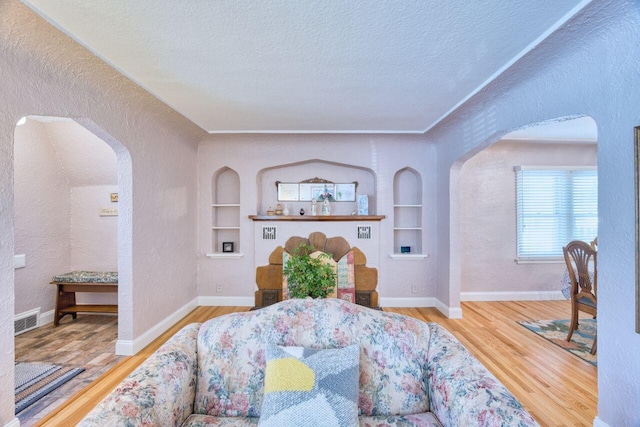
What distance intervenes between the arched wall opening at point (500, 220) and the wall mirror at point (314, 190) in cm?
177

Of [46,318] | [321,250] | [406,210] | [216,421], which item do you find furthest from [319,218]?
[46,318]

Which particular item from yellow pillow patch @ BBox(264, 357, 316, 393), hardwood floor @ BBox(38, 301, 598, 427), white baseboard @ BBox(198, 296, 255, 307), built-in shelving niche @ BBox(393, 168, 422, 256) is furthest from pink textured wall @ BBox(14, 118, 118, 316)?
built-in shelving niche @ BBox(393, 168, 422, 256)

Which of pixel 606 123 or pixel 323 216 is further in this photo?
pixel 323 216

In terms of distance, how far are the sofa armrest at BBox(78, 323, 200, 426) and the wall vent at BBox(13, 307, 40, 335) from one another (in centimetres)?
329

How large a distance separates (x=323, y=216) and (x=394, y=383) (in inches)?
122

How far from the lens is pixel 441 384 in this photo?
137 cm

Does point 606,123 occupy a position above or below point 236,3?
below

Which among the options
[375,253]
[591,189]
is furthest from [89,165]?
[591,189]

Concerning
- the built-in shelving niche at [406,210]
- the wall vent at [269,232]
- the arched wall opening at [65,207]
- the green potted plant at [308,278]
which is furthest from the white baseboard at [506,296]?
the arched wall opening at [65,207]

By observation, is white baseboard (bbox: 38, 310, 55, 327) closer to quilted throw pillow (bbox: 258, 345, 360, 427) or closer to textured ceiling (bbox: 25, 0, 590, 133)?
textured ceiling (bbox: 25, 0, 590, 133)

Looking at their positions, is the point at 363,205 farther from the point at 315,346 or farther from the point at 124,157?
the point at 315,346

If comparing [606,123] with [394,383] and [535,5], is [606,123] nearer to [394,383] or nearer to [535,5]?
[535,5]

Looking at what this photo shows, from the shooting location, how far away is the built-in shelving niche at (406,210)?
187 inches

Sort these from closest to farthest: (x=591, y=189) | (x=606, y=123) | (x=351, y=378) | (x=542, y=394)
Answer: (x=351, y=378)
(x=606, y=123)
(x=542, y=394)
(x=591, y=189)
